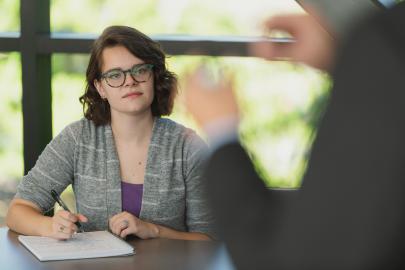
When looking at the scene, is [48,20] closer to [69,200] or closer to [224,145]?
[69,200]

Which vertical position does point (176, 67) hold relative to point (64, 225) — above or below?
above

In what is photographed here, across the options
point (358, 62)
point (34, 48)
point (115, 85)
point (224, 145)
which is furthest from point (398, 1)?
point (34, 48)

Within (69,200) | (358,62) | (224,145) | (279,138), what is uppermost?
(358,62)

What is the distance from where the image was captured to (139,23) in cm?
380

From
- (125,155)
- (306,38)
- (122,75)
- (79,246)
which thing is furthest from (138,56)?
(306,38)

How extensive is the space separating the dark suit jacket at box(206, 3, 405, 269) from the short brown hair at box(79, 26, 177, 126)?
188 cm

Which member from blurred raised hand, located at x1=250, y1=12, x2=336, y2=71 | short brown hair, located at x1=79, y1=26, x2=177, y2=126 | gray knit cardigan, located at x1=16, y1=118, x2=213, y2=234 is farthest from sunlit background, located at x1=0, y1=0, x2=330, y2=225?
blurred raised hand, located at x1=250, y1=12, x2=336, y2=71

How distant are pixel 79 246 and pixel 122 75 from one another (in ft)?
2.16

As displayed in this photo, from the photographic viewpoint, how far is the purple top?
9.08ft

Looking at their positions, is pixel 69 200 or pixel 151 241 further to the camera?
pixel 69 200

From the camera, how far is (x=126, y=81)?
271 centimetres

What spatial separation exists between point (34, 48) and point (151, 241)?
1220mm

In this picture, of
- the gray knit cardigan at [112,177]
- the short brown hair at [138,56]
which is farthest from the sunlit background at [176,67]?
the gray knit cardigan at [112,177]

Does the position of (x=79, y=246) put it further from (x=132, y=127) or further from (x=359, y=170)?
(x=359, y=170)
